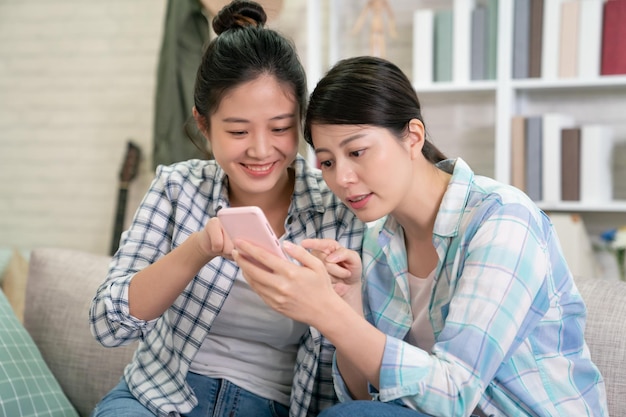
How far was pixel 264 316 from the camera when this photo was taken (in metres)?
1.52

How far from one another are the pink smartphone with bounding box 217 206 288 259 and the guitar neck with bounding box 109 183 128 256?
2.47 meters

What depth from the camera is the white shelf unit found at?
8.96 ft

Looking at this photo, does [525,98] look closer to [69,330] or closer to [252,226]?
[69,330]

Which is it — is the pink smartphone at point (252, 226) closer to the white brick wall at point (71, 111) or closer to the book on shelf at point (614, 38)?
the book on shelf at point (614, 38)

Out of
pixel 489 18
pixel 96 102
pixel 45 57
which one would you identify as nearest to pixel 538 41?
pixel 489 18

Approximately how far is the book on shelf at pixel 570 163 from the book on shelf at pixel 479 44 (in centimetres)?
39

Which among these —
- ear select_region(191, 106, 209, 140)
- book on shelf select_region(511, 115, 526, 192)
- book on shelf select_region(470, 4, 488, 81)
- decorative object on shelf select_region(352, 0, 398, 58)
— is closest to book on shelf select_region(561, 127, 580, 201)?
book on shelf select_region(511, 115, 526, 192)

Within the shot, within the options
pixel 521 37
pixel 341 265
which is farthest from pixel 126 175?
pixel 341 265

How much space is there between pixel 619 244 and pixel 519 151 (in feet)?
1.61

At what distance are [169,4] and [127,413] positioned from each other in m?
2.21

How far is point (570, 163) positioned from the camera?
2.72 meters

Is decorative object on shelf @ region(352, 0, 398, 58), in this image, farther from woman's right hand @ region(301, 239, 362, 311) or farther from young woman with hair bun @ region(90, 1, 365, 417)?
woman's right hand @ region(301, 239, 362, 311)

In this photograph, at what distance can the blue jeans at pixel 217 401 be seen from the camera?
4.91ft

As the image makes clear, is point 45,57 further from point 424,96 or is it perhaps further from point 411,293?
point 411,293
